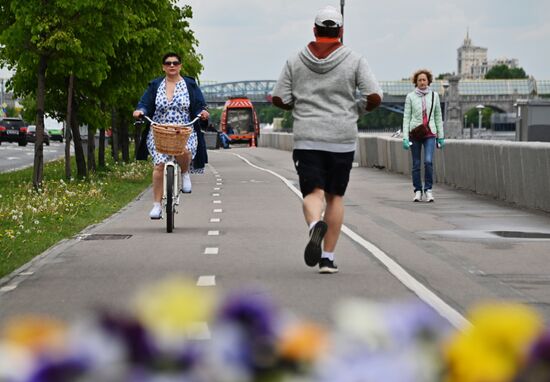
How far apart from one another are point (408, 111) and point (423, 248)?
309 inches

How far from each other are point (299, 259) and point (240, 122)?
9428cm

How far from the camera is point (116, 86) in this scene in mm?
31938

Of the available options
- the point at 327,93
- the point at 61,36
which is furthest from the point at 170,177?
the point at 61,36

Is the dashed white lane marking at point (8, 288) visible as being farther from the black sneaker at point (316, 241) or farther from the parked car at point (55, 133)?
the parked car at point (55, 133)

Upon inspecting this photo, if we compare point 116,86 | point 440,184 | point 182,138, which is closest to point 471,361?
point 182,138

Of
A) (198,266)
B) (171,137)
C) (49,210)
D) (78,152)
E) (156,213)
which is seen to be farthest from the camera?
(78,152)

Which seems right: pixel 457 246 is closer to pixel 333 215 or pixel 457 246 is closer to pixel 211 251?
pixel 211 251

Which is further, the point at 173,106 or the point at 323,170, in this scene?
the point at 173,106

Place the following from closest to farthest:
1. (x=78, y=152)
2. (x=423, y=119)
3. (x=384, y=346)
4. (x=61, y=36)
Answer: (x=384, y=346)
(x=423, y=119)
(x=61, y=36)
(x=78, y=152)

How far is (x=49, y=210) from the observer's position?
59.9 ft

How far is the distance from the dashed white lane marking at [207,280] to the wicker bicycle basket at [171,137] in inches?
164

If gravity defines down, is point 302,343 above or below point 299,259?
above

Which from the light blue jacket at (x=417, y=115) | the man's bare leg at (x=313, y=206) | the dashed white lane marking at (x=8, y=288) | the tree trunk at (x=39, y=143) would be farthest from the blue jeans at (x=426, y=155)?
the dashed white lane marking at (x=8, y=288)

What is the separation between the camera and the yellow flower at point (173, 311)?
129 cm
